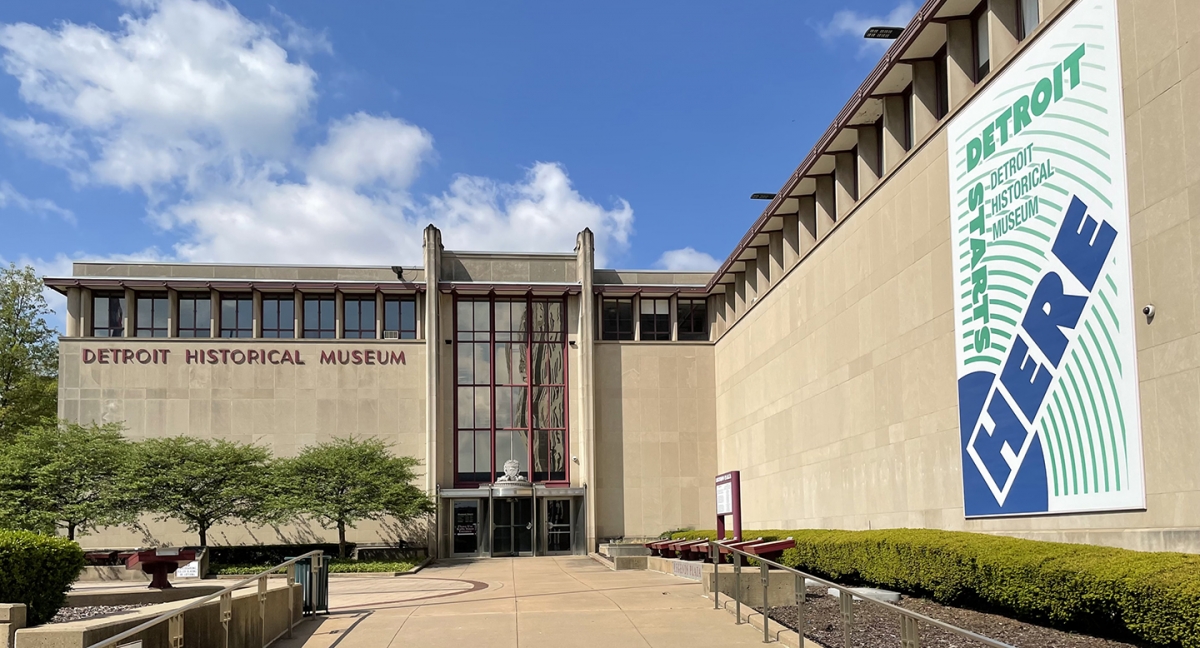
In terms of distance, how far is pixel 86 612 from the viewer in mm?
15477

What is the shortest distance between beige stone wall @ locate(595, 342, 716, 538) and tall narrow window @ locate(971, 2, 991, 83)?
77.3ft

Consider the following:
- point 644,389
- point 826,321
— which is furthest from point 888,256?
point 644,389

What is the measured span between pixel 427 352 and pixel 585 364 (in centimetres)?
622

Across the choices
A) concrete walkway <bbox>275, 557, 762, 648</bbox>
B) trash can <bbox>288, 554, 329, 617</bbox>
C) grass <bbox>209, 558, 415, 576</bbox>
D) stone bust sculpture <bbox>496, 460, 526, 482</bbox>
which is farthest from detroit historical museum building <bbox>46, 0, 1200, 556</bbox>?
trash can <bbox>288, 554, 329, 617</bbox>

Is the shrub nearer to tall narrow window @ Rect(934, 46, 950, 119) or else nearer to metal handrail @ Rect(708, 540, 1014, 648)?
metal handrail @ Rect(708, 540, 1014, 648)

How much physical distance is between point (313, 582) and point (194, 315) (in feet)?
90.6

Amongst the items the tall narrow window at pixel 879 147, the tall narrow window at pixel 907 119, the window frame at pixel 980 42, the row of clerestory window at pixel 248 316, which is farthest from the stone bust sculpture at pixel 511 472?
the window frame at pixel 980 42

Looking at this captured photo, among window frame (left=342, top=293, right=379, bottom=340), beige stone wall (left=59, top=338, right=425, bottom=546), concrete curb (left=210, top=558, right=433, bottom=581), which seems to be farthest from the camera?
window frame (left=342, top=293, right=379, bottom=340)

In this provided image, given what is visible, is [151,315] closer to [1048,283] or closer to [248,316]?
[248,316]

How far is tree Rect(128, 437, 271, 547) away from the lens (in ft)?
116

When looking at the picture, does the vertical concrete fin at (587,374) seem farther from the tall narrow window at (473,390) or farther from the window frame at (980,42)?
the window frame at (980,42)

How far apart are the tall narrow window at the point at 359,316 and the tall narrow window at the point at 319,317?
23.7 inches

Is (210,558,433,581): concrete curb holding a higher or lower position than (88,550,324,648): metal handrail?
lower

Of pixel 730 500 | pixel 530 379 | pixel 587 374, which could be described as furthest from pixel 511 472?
pixel 730 500
